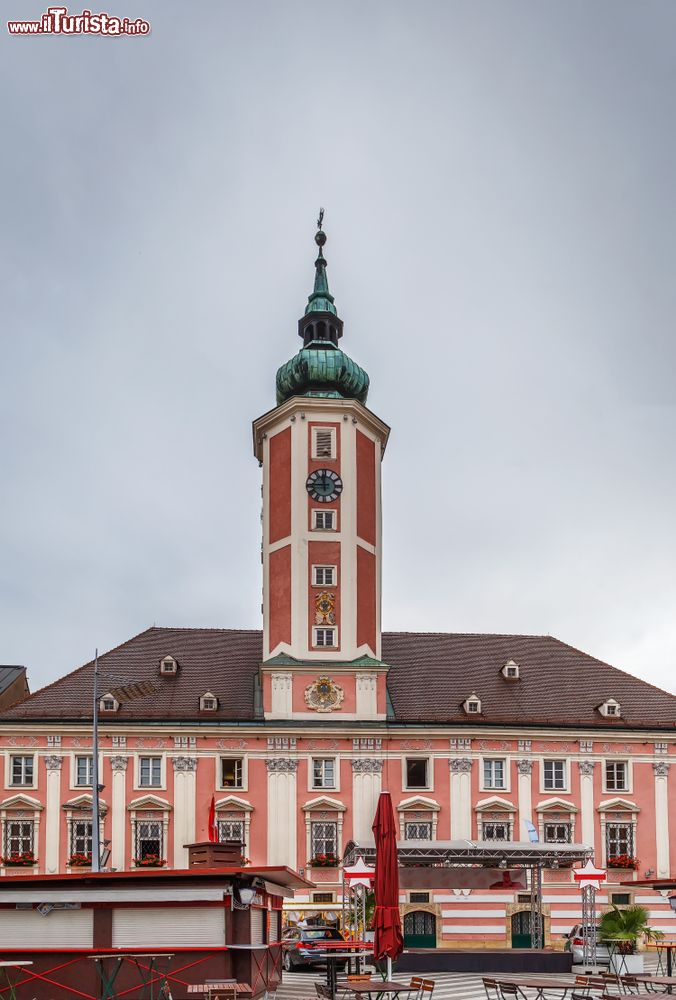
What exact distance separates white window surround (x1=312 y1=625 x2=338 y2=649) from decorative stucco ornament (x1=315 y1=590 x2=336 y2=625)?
0.22 meters

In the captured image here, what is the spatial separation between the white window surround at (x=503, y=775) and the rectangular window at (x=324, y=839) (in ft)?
21.4

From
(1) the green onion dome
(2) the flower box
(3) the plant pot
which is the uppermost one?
(1) the green onion dome

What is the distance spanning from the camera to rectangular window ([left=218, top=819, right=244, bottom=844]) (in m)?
52.2

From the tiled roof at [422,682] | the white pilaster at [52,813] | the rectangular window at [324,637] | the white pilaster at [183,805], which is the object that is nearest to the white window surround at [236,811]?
the white pilaster at [183,805]

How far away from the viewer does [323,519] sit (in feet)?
184

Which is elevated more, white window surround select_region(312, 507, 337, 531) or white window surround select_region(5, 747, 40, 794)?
white window surround select_region(312, 507, 337, 531)

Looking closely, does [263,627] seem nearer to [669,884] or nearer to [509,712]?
[509,712]

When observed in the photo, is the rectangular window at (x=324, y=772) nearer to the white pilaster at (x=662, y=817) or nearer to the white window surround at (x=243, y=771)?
the white window surround at (x=243, y=771)

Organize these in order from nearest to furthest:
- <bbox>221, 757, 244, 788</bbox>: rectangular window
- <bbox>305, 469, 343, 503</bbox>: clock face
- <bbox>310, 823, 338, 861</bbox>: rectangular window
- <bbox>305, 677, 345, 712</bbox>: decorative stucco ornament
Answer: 1. <bbox>310, 823, 338, 861</bbox>: rectangular window
2. <bbox>221, 757, 244, 788</bbox>: rectangular window
3. <bbox>305, 677, 345, 712</bbox>: decorative stucco ornament
4. <bbox>305, 469, 343, 503</bbox>: clock face

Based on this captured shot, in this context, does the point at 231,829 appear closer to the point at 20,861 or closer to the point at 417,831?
the point at 417,831

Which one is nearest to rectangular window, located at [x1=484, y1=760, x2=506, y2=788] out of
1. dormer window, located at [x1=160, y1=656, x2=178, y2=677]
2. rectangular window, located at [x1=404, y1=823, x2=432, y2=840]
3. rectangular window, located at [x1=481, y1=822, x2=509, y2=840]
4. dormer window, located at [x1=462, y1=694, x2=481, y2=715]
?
rectangular window, located at [x1=481, y1=822, x2=509, y2=840]

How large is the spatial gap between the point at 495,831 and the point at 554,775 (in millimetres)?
3596

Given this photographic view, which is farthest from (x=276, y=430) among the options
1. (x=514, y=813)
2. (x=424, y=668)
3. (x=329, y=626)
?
(x=514, y=813)

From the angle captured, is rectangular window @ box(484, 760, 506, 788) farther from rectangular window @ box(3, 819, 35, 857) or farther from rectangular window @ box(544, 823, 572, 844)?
rectangular window @ box(3, 819, 35, 857)
